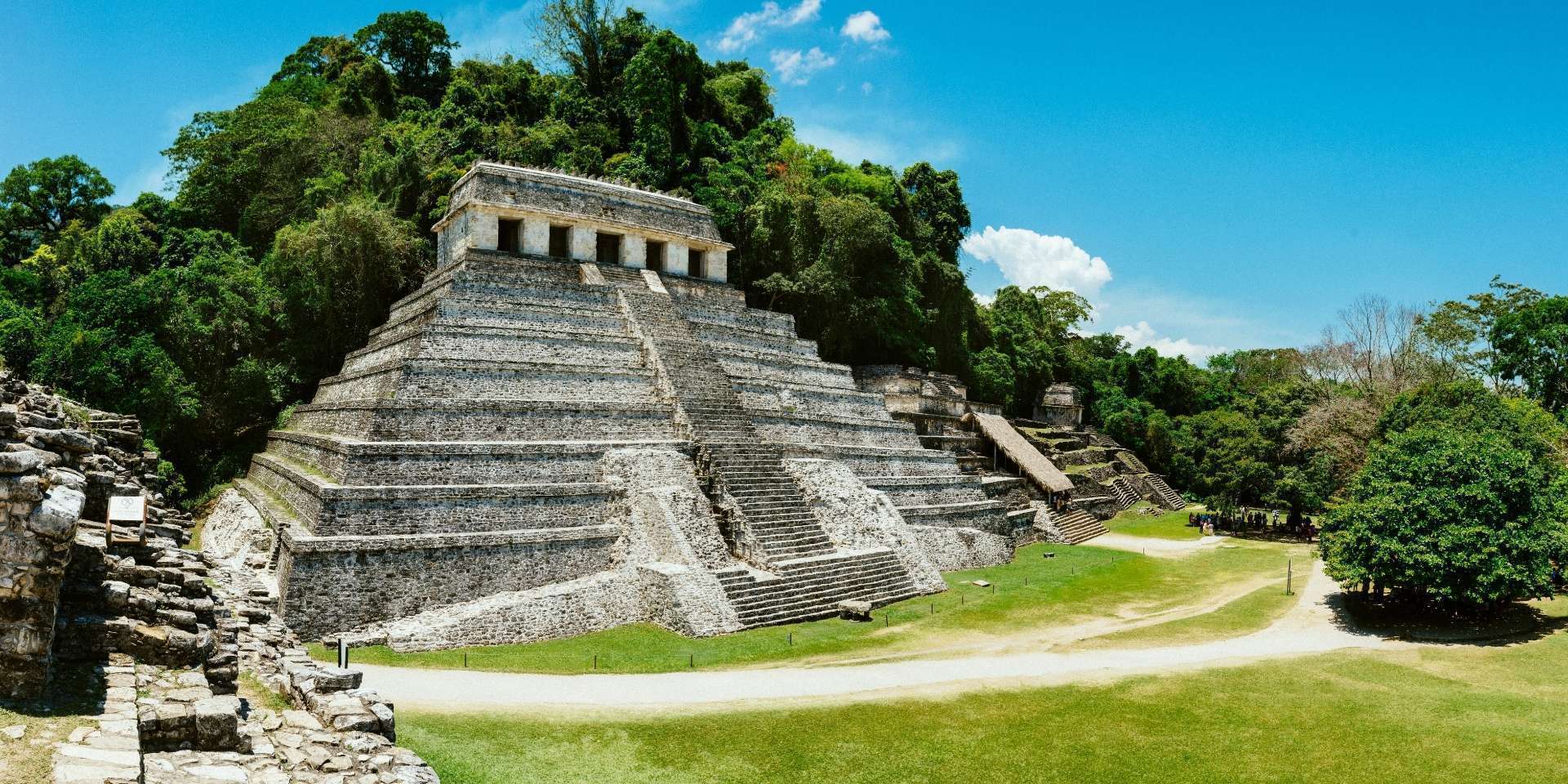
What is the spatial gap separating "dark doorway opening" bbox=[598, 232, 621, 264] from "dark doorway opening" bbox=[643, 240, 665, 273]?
112 centimetres

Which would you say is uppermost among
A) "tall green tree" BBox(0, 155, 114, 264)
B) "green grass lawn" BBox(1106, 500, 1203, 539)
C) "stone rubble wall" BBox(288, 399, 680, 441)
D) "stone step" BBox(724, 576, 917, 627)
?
"tall green tree" BBox(0, 155, 114, 264)

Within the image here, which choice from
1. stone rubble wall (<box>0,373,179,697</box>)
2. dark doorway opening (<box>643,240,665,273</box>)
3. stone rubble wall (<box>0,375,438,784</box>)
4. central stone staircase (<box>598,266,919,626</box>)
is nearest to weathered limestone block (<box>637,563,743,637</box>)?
central stone staircase (<box>598,266,919,626</box>)

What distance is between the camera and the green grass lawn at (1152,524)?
37.1m

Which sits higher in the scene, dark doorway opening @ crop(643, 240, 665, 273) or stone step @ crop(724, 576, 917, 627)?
dark doorway opening @ crop(643, 240, 665, 273)

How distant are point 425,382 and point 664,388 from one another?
19.8ft

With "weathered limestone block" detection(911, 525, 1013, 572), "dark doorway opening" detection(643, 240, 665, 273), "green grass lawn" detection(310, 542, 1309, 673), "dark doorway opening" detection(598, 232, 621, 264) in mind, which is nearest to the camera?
"green grass lawn" detection(310, 542, 1309, 673)

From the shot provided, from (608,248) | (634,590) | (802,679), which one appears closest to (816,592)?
(634,590)

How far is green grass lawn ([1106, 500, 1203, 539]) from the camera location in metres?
37.1

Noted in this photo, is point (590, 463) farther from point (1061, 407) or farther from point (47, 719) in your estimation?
point (1061, 407)

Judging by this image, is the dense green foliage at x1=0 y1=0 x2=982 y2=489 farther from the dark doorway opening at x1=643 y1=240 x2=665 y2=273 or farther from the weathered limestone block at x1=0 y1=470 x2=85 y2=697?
the weathered limestone block at x1=0 y1=470 x2=85 y2=697

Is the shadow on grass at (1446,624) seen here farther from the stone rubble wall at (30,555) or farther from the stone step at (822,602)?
the stone rubble wall at (30,555)

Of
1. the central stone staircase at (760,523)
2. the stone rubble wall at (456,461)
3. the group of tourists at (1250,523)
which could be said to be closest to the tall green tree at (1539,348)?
the group of tourists at (1250,523)

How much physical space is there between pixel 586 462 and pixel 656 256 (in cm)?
1278

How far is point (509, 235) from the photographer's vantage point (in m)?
28.9
